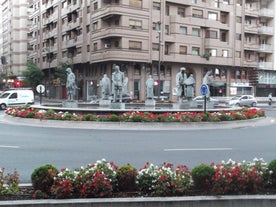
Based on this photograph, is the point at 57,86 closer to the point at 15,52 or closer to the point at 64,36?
the point at 64,36

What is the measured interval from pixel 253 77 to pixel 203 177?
192ft

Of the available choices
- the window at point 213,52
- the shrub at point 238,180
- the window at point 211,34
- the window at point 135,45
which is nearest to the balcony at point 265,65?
the window at point 213,52

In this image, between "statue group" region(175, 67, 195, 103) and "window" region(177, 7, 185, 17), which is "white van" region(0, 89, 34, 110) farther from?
"window" region(177, 7, 185, 17)

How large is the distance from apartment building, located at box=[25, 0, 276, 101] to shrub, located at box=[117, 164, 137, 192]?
130ft

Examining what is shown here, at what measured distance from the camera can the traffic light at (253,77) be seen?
60969 mm

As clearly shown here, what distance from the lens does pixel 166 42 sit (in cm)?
5075

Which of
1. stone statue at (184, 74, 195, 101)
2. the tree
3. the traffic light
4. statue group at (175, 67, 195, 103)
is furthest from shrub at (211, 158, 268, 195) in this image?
the tree

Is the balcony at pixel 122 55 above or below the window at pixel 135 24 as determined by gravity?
below

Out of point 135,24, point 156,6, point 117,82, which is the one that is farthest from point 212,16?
point 117,82

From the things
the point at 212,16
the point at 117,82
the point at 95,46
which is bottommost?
the point at 117,82

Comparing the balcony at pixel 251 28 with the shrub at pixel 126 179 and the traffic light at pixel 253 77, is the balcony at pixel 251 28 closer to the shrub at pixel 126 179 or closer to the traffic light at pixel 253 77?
the traffic light at pixel 253 77

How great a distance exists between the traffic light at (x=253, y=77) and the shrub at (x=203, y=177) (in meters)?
58.4

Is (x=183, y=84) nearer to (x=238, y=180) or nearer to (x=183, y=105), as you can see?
(x=183, y=105)

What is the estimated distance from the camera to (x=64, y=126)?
19.1m
